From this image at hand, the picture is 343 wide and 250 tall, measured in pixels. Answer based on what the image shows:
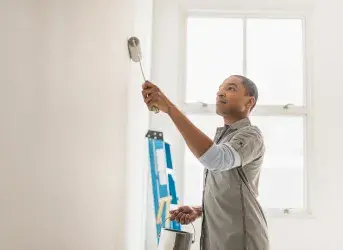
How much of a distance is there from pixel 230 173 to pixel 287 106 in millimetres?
1652

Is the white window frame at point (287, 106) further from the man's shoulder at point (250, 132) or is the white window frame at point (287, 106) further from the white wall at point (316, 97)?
the man's shoulder at point (250, 132)

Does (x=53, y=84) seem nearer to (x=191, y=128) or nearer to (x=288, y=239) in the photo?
(x=191, y=128)

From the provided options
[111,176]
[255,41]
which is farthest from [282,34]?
[111,176]

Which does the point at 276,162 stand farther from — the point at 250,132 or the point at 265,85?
the point at 250,132

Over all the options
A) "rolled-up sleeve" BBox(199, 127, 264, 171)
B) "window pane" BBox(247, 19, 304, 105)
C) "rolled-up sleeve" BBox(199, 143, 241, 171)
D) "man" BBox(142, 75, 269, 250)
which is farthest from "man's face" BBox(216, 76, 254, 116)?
"window pane" BBox(247, 19, 304, 105)

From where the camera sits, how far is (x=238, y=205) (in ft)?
4.39

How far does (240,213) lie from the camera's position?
1.34m

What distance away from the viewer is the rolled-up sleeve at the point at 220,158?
120 centimetres

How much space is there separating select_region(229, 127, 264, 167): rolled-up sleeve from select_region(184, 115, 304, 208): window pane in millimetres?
1509

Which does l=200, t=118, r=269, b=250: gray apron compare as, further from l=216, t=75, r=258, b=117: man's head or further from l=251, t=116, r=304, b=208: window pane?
l=251, t=116, r=304, b=208: window pane

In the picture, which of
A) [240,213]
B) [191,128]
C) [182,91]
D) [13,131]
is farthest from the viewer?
[182,91]

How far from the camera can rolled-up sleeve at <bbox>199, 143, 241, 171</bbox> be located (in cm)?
120

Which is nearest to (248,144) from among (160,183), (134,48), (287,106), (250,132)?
(250,132)

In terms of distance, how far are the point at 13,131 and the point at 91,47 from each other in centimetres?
47
